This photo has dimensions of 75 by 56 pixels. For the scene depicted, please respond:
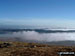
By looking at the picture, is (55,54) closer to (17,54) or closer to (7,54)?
(17,54)

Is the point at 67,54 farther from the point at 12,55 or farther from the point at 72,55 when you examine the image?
the point at 12,55

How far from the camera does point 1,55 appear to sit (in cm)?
1998

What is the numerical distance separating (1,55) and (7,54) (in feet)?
3.05

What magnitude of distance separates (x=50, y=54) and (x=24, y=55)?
3701 mm

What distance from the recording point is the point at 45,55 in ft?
66.3

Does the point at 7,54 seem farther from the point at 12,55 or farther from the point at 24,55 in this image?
the point at 24,55

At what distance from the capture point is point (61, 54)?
19641mm

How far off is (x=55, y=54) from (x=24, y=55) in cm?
442

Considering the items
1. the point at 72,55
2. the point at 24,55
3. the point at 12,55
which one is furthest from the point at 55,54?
the point at 12,55

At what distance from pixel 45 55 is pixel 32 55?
5.98 feet

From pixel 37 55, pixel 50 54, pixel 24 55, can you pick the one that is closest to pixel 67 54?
pixel 50 54

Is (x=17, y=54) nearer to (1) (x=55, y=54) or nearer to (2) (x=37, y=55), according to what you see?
(2) (x=37, y=55)

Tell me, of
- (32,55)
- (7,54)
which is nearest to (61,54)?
(32,55)

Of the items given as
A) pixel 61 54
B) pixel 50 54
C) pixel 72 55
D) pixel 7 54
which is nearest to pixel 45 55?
pixel 50 54
